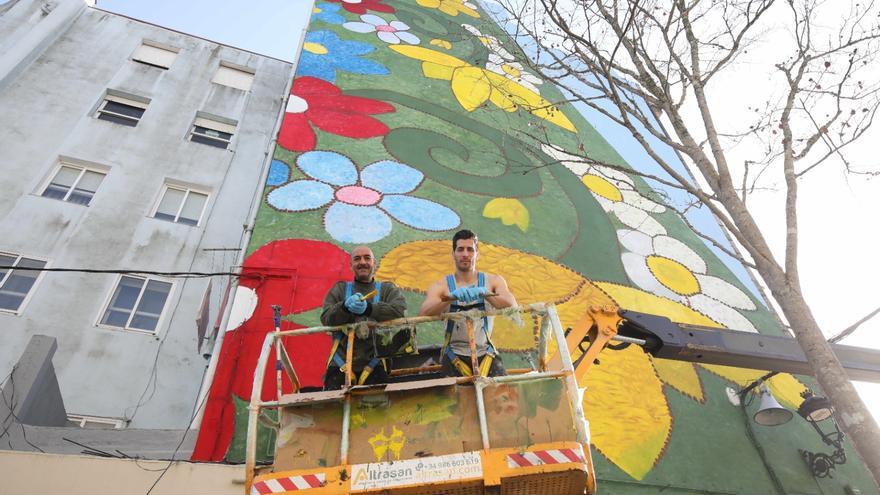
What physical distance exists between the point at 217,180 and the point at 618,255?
10.2 m

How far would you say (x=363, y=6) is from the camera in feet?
67.8

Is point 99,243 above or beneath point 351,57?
beneath

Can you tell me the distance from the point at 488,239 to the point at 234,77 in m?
10.4

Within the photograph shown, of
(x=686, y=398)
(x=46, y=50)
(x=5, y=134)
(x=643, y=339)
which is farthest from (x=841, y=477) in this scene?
(x=46, y=50)

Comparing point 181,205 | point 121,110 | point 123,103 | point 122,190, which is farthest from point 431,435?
point 123,103

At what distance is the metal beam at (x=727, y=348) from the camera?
7.85 metres

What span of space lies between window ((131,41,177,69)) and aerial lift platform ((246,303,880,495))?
14936mm

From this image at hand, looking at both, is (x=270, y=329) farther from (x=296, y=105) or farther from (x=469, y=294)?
(x=296, y=105)

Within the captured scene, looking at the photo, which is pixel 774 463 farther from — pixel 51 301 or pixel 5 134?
pixel 5 134

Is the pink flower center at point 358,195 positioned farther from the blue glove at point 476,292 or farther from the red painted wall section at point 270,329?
the blue glove at point 476,292

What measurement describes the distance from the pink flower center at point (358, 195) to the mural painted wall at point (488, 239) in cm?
4

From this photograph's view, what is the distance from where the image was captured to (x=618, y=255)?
13.8 meters

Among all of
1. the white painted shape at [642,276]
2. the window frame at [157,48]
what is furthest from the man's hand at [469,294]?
the window frame at [157,48]

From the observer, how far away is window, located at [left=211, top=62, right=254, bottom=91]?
55.9ft
